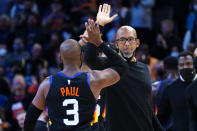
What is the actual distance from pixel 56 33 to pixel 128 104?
22.9 ft

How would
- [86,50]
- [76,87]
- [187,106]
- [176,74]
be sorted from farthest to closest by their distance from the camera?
[176,74] < [187,106] < [86,50] < [76,87]

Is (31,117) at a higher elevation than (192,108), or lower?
higher

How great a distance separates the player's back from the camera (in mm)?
4691

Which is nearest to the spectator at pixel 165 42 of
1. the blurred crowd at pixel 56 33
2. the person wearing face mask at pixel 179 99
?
the blurred crowd at pixel 56 33

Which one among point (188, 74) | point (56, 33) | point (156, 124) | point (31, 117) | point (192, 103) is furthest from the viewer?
point (56, 33)

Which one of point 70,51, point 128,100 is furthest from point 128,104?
point 70,51

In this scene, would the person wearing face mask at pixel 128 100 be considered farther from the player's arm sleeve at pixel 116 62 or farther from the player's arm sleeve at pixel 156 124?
the player's arm sleeve at pixel 116 62

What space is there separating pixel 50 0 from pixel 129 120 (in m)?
9.16

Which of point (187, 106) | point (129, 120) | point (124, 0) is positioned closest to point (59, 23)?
point (124, 0)

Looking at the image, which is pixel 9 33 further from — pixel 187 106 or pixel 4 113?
pixel 187 106

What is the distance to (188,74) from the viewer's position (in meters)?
6.88

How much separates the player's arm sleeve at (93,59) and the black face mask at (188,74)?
1750 millimetres

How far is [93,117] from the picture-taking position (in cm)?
485

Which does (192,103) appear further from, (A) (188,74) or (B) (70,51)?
(B) (70,51)
